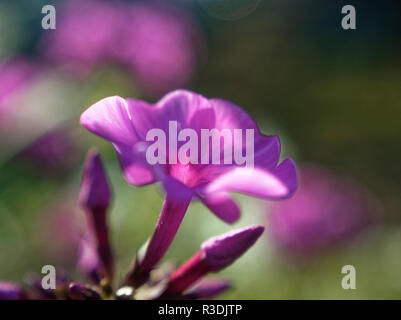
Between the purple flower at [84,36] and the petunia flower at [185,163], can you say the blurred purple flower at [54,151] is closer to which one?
the purple flower at [84,36]

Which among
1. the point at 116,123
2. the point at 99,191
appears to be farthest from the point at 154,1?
the point at 116,123

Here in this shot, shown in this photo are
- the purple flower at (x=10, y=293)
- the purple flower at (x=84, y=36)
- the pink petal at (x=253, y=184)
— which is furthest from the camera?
the purple flower at (x=84, y=36)

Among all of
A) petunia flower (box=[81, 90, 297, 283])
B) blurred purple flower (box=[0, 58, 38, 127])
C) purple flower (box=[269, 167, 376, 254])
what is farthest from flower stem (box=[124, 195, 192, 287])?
purple flower (box=[269, 167, 376, 254])

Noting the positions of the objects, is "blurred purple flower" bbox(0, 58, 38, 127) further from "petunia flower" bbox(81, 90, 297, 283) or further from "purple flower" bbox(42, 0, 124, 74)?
"petunia flower" bbox(81, 90, 297, 283)

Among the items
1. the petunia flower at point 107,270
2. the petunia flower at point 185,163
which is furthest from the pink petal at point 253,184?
the petunia flower at point 107,270

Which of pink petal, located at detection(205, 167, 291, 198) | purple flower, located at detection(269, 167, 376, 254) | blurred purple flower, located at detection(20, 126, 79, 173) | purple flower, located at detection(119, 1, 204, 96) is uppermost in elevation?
purple flower, located at detection(119, 1, 204, 96)

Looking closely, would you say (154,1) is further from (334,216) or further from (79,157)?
(334,216)
